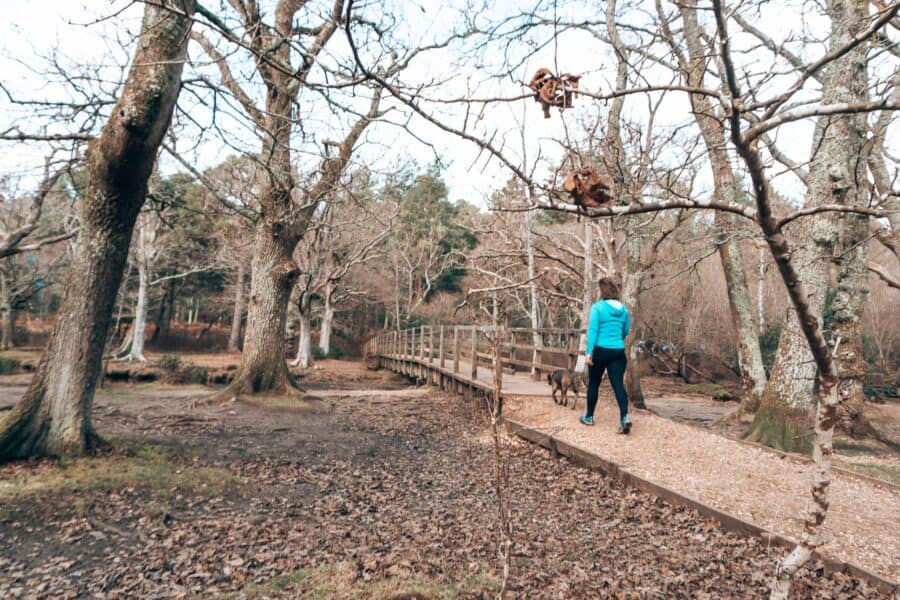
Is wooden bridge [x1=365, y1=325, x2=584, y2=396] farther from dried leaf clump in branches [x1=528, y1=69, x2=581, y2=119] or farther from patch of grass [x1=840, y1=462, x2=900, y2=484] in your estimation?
patch of grass [x1=840, y1=462, x2=900, y2=484]

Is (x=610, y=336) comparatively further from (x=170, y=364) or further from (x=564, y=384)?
(x=170, y=364)

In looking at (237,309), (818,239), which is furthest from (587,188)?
(237,309)

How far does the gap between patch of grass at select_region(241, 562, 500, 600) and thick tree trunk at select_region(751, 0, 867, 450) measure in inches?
210

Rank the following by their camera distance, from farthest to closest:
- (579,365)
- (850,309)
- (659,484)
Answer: (579,365)
(850,309)
(659,484)

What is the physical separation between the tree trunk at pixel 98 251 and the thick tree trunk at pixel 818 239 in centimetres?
766

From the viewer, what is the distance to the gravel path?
4.07m

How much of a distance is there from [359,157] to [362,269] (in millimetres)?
23262

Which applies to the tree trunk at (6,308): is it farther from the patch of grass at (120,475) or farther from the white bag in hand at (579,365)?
the white bag in hand at (579,365)

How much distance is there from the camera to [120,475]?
17.7 feet

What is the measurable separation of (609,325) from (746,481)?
2282mm

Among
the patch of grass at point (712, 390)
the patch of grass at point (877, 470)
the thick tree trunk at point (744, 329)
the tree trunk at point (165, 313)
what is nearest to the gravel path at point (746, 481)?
the patch of grass at point (877, 470)

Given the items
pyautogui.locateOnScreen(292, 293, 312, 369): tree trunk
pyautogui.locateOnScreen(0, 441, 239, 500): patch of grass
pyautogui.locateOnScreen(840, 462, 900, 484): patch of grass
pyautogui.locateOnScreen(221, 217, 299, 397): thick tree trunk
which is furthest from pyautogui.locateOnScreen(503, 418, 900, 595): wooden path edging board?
pyautogui.locateOnScreen(292, 293, 312, 369): tree trunk

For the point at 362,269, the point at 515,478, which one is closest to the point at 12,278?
the point at 362,269

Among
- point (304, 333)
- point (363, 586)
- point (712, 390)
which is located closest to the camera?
point (363, 586)
